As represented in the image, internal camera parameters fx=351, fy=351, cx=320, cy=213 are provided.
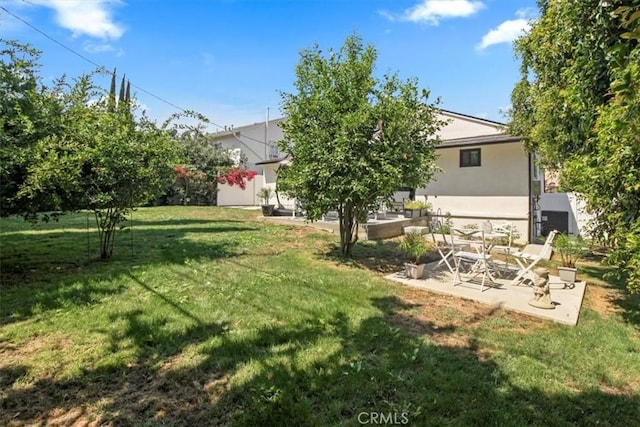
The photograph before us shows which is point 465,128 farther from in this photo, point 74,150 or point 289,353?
point 289,353

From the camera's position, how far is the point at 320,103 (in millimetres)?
7309

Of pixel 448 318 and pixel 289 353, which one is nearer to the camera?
pixel 289 353

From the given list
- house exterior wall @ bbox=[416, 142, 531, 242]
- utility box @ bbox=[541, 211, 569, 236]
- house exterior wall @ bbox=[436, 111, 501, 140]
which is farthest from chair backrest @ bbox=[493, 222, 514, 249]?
house exterior wall @ bbox=[436, 111, 501, 140]

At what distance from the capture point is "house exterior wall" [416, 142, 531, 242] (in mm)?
12211

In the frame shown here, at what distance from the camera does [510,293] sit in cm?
582

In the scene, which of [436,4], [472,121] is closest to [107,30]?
[436,4]

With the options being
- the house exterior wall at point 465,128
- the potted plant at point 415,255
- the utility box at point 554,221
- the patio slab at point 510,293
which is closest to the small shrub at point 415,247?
the potted plant at point 415,255

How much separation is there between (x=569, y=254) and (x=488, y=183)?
636 cm

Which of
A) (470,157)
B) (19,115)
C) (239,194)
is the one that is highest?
(470,157)

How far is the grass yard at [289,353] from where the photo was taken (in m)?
2.74

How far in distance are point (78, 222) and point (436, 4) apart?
14401 mm

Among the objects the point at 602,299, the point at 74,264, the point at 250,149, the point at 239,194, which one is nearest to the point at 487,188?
the point at 602,299

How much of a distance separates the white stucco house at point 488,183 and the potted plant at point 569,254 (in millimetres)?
5139

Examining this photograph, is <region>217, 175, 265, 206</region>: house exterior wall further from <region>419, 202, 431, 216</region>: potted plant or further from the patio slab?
the patio slab
